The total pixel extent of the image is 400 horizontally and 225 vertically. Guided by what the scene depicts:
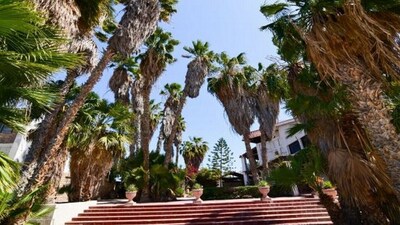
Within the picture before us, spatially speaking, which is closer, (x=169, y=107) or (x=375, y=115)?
(x=375, y=115)

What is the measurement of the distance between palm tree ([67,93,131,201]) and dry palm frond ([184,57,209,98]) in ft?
24.3

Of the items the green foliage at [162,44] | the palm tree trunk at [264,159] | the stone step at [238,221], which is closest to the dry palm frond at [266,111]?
the palm tree trunk at [264,159]

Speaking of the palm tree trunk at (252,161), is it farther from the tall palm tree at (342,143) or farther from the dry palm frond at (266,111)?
the tall palm tree at (342,143)

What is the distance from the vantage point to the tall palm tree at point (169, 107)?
26.3 meters

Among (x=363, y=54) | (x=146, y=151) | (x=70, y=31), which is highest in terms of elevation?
(x=70, y=31)

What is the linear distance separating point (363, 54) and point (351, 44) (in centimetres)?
30

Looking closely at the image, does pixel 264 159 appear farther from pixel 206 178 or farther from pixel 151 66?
pixel 151 66

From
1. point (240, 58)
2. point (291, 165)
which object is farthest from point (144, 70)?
point (291, 165)

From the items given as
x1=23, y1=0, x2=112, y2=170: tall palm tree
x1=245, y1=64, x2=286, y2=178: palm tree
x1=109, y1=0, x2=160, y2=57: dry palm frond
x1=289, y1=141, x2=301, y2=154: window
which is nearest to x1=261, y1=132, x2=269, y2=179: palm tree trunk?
x1=245, y1=64, x2=286, y2=178: palm tree

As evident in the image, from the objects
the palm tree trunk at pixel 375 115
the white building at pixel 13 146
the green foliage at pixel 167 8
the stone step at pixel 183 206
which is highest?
the green foliage at pixel 167 8

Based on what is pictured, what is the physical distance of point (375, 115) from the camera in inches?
188

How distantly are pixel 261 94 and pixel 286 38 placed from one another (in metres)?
15.4

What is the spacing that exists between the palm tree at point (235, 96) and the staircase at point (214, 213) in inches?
341

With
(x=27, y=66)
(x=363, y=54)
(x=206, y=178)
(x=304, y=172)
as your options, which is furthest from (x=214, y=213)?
(x=206, y=178)
